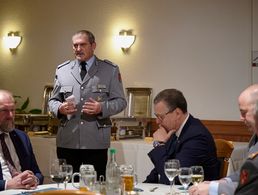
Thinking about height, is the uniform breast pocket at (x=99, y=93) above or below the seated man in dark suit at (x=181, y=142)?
above

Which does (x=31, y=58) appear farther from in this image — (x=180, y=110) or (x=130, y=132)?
(x=180, y=110)

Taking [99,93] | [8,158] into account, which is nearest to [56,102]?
[99,93]

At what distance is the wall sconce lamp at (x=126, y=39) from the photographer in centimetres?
518

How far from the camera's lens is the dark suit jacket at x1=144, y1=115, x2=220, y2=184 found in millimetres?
2586

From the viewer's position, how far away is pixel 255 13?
15.4 ft

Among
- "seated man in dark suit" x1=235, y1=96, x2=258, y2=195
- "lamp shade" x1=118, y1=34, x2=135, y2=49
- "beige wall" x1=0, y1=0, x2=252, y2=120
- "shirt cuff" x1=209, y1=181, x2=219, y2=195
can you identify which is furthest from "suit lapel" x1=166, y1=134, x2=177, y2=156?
"lamp shade" x1=118, y1=34, x2=135, y2=49

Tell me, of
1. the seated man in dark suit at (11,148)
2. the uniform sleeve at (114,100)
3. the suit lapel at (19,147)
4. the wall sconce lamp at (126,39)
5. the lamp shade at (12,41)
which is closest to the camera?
the seated man in dark suit at (11,148)

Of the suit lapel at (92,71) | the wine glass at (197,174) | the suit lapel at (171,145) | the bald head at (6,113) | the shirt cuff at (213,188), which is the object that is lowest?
the shirt cuff at (213,188)

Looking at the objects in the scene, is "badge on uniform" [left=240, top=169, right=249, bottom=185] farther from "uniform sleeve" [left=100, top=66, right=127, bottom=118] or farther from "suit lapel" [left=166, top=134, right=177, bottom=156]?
"uniform sleeve" [left=100, top=66, right=127, bottom=118]

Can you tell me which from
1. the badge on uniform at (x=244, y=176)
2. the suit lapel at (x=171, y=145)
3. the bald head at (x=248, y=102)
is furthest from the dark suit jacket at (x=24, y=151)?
the badge on uniform at (x=244, y=176)

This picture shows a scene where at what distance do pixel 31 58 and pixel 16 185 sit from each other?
376 centimetres

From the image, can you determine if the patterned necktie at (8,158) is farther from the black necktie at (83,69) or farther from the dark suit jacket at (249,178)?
the dark suit jacket at (249,178)

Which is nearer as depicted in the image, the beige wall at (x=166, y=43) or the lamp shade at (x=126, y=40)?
the beige wall at (x=166, y=43)

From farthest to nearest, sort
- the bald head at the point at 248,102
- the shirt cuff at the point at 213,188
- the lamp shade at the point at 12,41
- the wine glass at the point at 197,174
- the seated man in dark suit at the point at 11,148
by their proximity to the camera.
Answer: the lamp shade at the point at 12,41 → the seated man in dark suit at the point at 11,148 → the bald head at the point at 248,102 → the wine glass at the point at 197,174 → the shirt cuff at the point at 213,188
